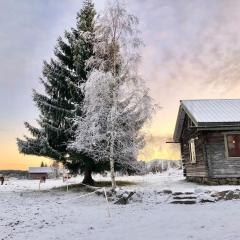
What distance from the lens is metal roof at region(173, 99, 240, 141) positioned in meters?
25.2

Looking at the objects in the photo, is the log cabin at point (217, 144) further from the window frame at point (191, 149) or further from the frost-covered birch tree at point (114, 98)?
the frost-covered birch tree at point (114, 98)

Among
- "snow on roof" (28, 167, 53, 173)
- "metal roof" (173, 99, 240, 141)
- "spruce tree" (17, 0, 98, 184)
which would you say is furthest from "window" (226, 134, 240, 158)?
"snow on roof" (28, 167, 53, 173)

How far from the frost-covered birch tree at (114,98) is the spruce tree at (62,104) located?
2840 millimetres

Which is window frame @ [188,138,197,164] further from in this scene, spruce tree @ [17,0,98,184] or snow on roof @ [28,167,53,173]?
snow on roof @ [28,167,53,173]

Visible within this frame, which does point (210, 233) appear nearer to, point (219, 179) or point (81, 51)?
point (219, 179)

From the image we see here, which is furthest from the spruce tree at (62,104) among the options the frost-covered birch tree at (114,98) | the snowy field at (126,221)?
→ the snowy field at (126,221)

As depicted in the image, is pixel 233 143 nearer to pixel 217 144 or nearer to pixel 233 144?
pixel 233 144

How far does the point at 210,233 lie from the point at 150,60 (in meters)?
18.3

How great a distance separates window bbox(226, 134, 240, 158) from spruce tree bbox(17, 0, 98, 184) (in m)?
9.57

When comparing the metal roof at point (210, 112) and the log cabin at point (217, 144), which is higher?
the metal roof at point (210, 112)

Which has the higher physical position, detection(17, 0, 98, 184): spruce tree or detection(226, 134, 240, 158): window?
detection(17, 0, 98, 184): spruce tree

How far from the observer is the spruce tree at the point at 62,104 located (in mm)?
28938

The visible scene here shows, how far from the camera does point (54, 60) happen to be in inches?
1238

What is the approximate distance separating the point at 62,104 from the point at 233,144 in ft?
43.5
